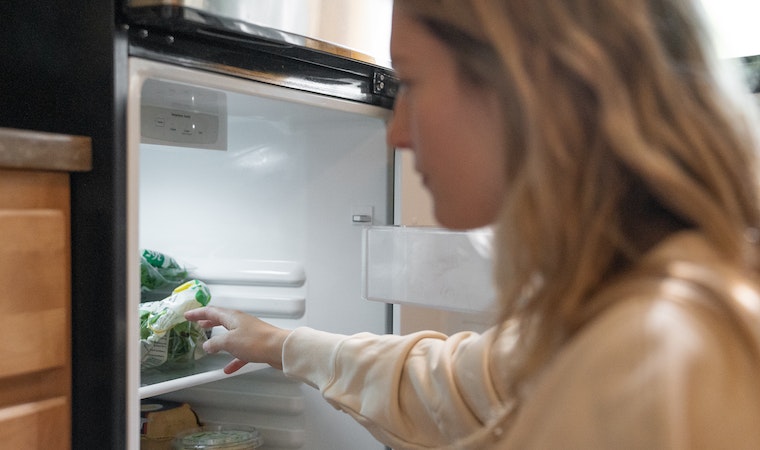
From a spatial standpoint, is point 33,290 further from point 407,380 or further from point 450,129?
point 450,129

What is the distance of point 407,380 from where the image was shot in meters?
0.93

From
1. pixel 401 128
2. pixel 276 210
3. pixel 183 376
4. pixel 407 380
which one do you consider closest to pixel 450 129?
pixel 401 128

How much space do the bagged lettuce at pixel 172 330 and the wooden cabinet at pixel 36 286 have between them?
37cm

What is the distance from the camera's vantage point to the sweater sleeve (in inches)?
34.1

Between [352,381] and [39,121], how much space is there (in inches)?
19.6

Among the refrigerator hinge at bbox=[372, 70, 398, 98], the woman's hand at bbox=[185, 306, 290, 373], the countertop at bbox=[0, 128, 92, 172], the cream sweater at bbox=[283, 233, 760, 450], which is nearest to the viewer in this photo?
the cream sweater at bbox=[283, 233, 760, 450]

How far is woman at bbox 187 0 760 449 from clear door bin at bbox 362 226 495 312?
454 millimetres

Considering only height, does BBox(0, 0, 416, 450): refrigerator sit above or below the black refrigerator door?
below

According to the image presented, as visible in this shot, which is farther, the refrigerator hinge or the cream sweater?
the refrigerator hinge

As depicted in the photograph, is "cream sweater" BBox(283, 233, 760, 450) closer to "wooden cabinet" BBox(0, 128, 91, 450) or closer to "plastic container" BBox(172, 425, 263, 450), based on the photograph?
"wooden cabinet" BBox(0, 128, 91, 450)

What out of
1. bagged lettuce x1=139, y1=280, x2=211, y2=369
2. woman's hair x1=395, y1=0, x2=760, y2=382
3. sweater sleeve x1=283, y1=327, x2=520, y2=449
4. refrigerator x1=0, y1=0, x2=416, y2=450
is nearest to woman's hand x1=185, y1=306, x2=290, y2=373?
sweater sleeve x1=283, y1=327, x2=520, y2=449

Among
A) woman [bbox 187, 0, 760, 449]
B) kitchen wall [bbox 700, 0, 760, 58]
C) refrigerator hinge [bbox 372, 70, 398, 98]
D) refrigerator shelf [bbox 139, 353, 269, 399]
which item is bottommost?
refrigerator shelf [bbox 139, 353, 269, 399]

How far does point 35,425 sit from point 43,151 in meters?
0.31

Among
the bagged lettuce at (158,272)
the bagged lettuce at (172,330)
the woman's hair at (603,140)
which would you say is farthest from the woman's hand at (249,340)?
the woman's hair at (603,140)
